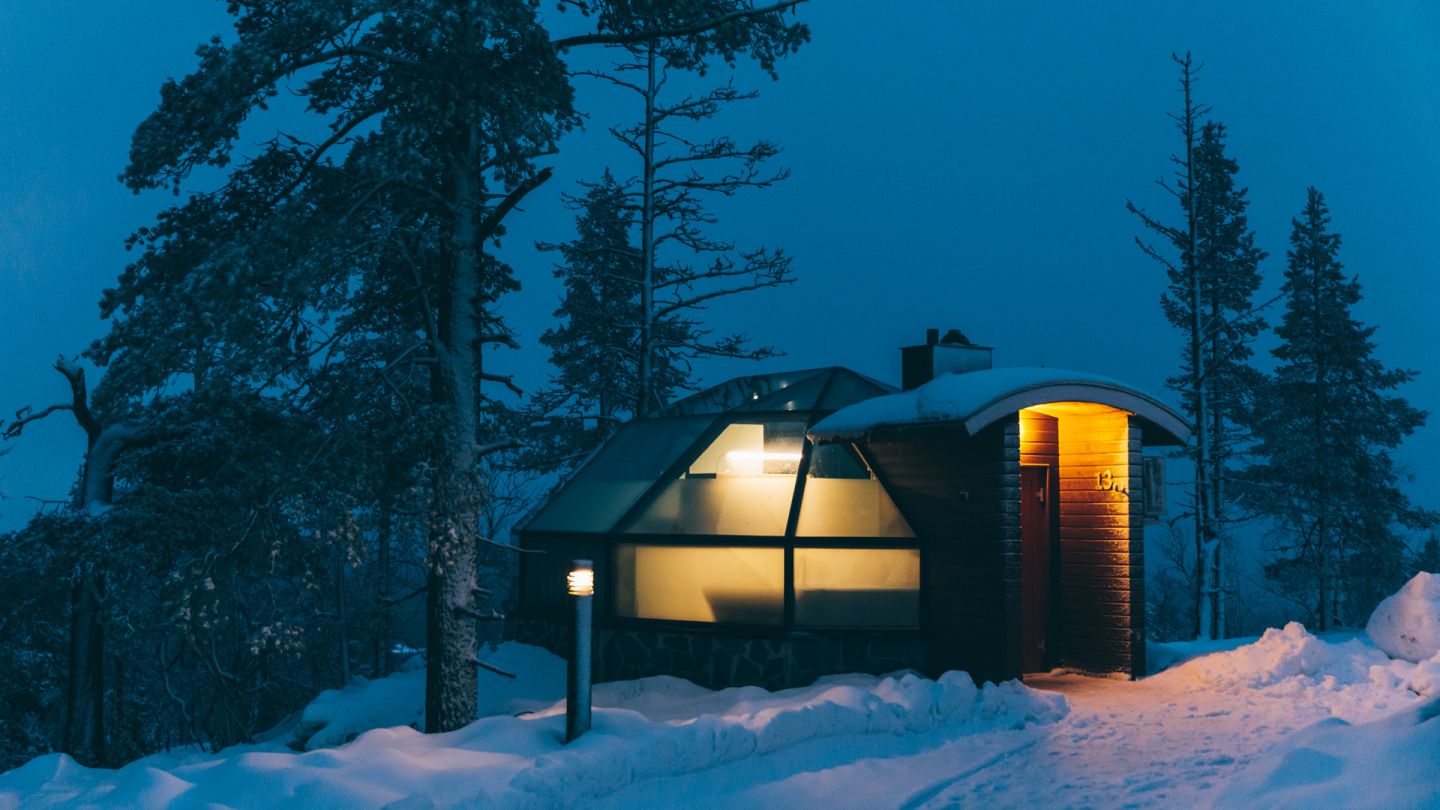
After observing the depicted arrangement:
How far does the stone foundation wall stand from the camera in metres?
10.2

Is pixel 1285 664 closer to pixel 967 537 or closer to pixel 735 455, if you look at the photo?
pixel 967 537

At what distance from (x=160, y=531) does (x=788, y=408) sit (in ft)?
21.5

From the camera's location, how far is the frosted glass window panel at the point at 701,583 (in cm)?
1046

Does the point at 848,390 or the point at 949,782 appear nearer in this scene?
the point at 949,782

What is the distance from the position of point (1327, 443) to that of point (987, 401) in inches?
631

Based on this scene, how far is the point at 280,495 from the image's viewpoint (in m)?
8.10

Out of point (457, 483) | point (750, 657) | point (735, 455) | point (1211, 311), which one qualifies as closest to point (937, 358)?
point (735, 455)

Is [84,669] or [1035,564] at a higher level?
[1035,564]

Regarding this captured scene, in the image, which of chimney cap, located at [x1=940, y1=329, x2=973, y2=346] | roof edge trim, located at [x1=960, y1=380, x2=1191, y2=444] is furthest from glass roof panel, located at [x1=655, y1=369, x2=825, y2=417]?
roof edge trim, located at [x1=960, y1=380, x2=1191, y2=444]

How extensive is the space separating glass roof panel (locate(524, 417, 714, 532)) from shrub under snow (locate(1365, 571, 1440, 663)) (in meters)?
7.57

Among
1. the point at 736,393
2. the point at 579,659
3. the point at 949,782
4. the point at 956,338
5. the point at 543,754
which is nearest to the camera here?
the point at 543,754

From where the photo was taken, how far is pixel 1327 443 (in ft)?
71.8

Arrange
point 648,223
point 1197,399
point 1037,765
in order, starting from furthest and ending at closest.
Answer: point 1197,399, point 648,223, point 1037,765

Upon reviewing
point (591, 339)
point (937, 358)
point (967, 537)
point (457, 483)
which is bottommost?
point (967, 537)
